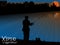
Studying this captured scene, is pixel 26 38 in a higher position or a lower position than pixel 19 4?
lower

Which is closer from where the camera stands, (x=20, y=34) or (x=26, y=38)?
(x=26, y=38)

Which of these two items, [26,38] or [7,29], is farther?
[7,29]

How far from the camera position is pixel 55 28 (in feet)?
3.64

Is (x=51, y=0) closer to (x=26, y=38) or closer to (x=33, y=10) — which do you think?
→ (x=33, y=10)

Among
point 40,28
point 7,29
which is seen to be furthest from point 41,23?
point 7,29

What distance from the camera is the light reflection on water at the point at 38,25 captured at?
3.51 feet

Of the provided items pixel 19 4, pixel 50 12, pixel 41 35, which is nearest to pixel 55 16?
pixel 50 12

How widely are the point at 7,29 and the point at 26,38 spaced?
227 millimetres

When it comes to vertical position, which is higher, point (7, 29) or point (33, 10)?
point (33, 10)

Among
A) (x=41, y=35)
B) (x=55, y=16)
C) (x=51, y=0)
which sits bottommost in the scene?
Result: (x=41, y=35)

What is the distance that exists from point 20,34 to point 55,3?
34 cm

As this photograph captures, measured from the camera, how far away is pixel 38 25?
1101mm

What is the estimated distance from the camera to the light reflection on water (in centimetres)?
107

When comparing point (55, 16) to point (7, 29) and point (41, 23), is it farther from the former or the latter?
point (7, 29)
